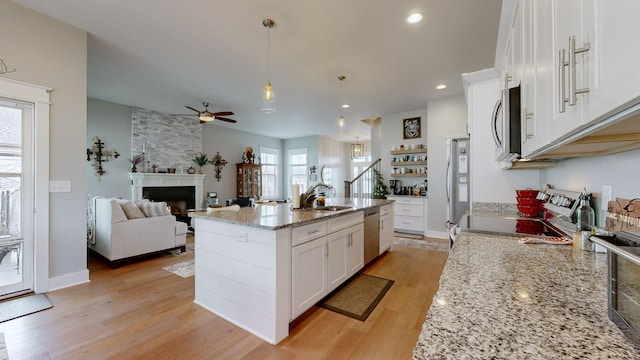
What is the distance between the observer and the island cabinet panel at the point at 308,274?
2.03 meters

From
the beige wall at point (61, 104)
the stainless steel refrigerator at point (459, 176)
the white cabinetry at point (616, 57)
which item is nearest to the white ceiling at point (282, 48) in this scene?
the beige wall at point (61, 104)

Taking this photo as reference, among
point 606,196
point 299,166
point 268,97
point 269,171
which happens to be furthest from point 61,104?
point 299,166

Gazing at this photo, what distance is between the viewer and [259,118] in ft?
21.7

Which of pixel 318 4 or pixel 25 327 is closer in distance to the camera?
pixel 25 327

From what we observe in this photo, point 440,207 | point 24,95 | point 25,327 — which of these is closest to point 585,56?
point 25,327

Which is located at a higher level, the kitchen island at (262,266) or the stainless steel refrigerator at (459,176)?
the stainless steel refrigerator at (459,176)

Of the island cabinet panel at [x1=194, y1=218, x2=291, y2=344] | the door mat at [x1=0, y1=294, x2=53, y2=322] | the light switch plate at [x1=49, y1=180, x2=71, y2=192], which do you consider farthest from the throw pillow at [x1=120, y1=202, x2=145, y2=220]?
the island cabinet panel at [x1=194, y1=218, x2=291, y2=344]

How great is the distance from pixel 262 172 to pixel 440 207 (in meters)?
5.91

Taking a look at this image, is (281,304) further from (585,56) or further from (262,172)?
(262,172)

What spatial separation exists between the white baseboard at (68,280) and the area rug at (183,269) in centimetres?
81

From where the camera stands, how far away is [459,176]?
3.65 meters

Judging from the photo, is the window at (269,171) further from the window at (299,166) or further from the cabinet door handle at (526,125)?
the cabinet door handle at (526,125)

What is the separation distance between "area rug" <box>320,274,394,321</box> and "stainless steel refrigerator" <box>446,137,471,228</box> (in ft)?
4.81

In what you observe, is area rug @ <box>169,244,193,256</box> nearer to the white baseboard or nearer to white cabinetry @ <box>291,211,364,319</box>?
the white baseboard
